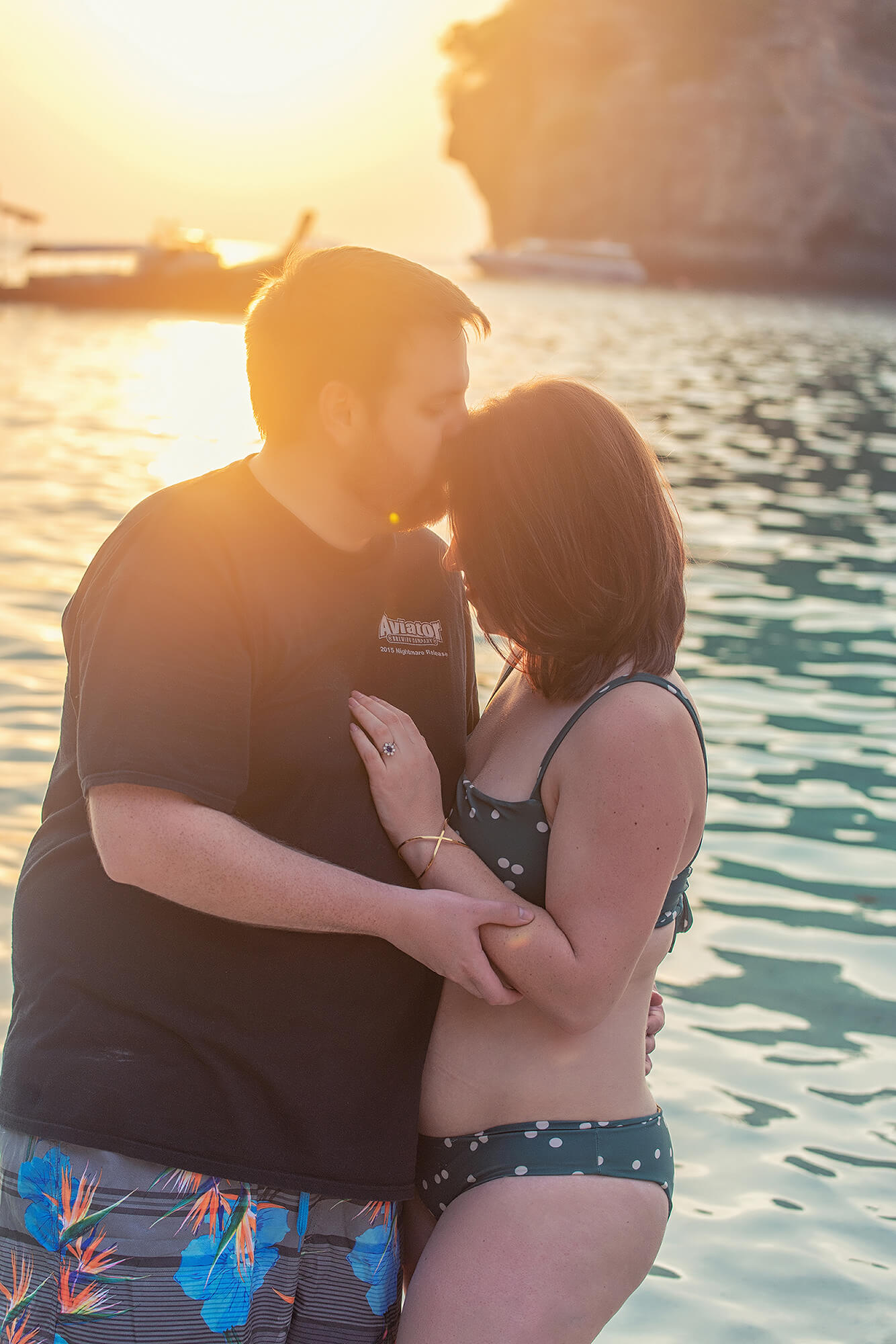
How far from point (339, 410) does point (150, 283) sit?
42.8m

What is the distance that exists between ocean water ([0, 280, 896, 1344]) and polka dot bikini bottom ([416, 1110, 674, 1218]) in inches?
48.4

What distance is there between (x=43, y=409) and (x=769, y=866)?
14191 mm

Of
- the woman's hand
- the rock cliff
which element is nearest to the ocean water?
the woman's hand

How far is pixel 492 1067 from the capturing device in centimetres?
211

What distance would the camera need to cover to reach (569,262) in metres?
76.6

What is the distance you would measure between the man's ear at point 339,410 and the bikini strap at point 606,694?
546 mm

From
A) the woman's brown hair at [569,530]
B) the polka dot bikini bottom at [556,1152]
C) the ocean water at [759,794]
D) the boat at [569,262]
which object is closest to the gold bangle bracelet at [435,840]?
the woman's brown hair at [569,530]

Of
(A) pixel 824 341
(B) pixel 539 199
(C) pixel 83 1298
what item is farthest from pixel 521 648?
(B) pixel 539 199

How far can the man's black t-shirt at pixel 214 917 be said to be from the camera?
182 cm

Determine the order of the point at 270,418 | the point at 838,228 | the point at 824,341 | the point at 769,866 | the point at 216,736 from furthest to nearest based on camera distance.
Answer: the point at 838,228, the point at 824,341, the point at 769,866, the point at 270,418, the point at 216,736

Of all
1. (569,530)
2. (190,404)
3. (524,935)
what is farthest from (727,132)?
(524,935)

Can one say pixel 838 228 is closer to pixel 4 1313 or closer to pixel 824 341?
pixel 824 341

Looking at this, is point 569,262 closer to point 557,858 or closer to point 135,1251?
point 557,858

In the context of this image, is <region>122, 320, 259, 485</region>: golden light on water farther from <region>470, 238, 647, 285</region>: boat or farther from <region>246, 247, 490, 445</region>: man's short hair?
<region>470, 238, 647, 285</region>: boat
